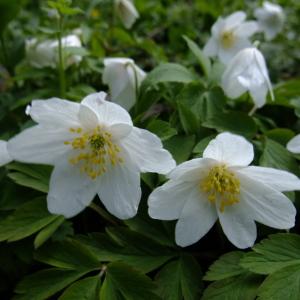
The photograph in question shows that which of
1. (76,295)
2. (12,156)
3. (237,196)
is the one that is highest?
(12,156)

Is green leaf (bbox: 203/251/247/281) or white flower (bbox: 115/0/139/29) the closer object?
green leaf (bbox: 203/251/247/281)

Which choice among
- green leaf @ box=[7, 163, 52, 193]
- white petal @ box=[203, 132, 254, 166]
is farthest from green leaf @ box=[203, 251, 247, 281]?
green leaf @ box=[7, 163, 52, 193]

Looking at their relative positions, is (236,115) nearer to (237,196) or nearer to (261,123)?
(261,123)

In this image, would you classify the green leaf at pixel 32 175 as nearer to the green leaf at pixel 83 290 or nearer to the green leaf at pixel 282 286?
the green leaf at pixel 83 290

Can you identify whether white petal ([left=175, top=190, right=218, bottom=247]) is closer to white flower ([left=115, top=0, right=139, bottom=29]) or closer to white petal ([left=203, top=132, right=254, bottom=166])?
white petal ([left=203, top=132, right=254, bottom=166])

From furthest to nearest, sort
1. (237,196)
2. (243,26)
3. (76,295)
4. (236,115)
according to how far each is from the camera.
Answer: (243,26)
(236,115)
(237,196)
(76,295)

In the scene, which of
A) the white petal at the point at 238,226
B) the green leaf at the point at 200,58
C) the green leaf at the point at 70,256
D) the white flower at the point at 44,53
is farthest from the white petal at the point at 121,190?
the white flower at the point at 44,53

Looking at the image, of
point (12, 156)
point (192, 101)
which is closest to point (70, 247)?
point (12, 156)
